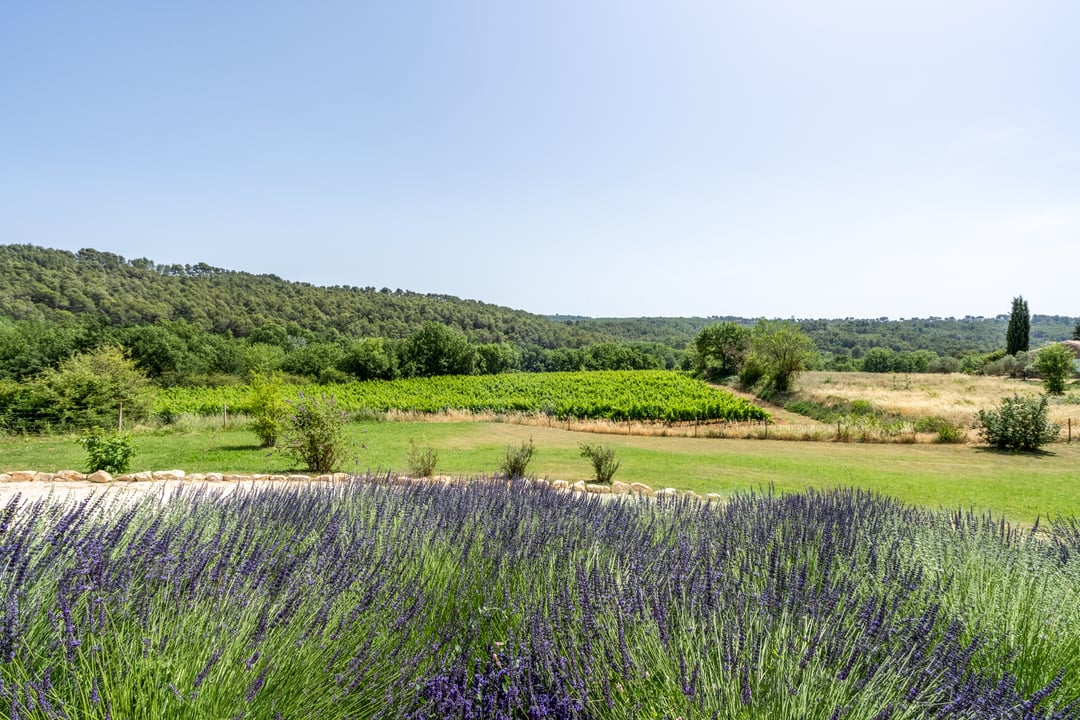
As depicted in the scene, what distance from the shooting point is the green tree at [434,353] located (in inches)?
2338

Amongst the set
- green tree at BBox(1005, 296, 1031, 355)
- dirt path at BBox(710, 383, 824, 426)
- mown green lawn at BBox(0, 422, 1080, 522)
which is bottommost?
dirt path at BBox(710, 383, 824, 426)

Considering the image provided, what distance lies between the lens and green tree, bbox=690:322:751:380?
5561 centimetres

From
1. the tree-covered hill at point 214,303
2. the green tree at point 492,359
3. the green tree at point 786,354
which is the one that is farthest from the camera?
the green tree at point 492,359

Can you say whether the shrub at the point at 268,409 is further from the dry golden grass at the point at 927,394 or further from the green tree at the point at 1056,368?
the green tree at the point at 1056,368

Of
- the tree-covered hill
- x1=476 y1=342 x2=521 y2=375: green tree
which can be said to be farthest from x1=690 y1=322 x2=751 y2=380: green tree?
the tree-covered hill

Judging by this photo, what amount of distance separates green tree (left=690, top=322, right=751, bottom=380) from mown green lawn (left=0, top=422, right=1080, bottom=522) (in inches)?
1437

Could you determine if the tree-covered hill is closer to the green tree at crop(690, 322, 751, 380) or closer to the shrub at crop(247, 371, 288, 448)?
the green tree at crop(690, 322, 751, 380)

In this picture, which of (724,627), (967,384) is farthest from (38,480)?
(967,384)

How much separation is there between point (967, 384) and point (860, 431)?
2809 cm

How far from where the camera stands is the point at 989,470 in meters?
14.6

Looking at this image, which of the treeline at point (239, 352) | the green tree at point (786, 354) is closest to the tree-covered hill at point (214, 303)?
the treeline at point (239, 352)

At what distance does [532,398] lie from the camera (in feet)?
127

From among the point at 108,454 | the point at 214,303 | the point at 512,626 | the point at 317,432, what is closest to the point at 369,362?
the point at 214,303

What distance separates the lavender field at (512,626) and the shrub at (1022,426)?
18.6m
